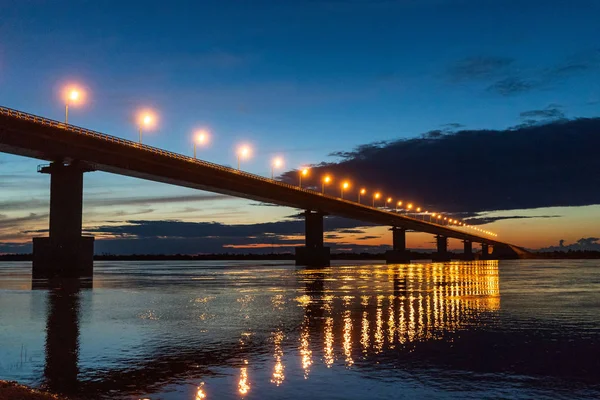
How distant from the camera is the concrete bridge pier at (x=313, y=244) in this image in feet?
444

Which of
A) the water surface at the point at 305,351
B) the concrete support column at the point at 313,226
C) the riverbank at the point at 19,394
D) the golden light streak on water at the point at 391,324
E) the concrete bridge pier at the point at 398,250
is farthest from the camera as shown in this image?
the concrete bridge pier at the point at 398,250

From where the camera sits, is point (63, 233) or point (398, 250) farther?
point (398, 250)

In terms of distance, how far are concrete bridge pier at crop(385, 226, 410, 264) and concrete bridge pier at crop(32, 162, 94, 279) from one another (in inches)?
5078

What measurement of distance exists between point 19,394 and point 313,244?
127436 mm

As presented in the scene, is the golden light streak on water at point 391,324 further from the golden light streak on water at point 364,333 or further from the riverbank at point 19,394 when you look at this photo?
the riverbank at point 19,394

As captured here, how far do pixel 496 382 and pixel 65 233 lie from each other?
59170 mm

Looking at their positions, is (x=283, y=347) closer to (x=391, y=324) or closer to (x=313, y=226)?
(x=391, y=324)

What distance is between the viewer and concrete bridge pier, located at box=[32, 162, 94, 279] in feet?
210

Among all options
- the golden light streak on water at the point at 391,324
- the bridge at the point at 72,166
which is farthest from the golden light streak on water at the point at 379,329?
the bridge at the point at 72,166

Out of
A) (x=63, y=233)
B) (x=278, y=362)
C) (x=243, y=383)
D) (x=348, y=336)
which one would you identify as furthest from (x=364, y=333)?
(x=63, y=233)

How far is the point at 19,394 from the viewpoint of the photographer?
10602 millimetres

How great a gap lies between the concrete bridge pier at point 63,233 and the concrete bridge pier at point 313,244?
73883 mm

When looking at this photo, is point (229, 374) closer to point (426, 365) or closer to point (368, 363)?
point (368, 363)

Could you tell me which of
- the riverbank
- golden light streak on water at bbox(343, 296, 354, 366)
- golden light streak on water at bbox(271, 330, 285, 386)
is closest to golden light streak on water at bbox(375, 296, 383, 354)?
golden light streak on water at bbox(343, 296, 354, 366)
